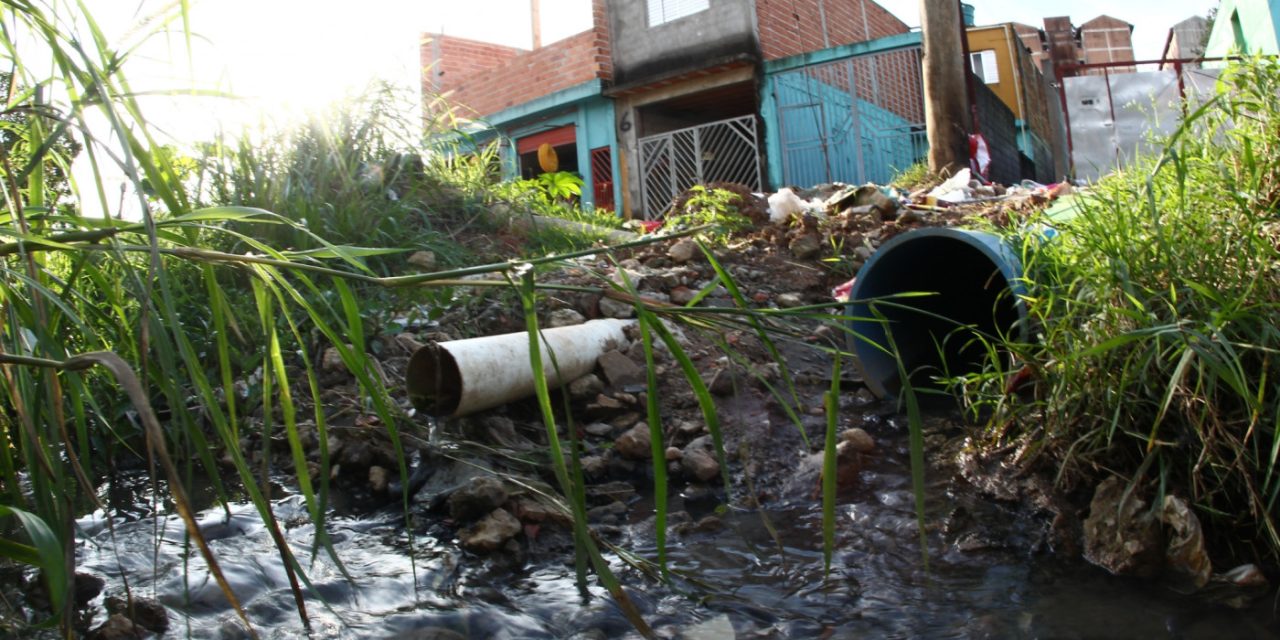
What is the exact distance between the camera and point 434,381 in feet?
9.46

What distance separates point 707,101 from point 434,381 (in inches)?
433

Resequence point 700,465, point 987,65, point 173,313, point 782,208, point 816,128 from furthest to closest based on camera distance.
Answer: point 987,65 → point 816,128 → point 782,208 → point 700,465 → point 173,313

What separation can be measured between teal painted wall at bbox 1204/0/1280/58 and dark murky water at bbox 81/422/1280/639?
623cm

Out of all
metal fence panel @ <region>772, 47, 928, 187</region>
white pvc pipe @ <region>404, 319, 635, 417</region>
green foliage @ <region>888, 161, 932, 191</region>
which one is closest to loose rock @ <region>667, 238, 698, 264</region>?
white pvc pipe @ <region>404, 319, 635, 417</region>

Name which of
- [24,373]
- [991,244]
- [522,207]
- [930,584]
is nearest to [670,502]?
[930,584]

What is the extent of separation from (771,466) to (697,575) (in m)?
0.85

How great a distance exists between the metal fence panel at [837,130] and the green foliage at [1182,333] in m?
8.79

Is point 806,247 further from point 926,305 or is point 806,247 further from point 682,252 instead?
point 926,305

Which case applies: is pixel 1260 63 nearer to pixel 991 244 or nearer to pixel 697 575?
pixel 991 244

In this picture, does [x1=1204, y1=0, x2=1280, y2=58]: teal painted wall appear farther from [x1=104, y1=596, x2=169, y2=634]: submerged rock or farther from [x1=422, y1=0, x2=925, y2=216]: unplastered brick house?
[x1=104, y1=596, x2=169, y2=634]: submerged rock

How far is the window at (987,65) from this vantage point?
16562 mm

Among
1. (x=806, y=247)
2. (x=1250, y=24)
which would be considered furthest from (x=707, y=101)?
(x=806, y=247)

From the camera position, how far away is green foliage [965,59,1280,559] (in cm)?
207

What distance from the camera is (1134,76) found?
1068cm
